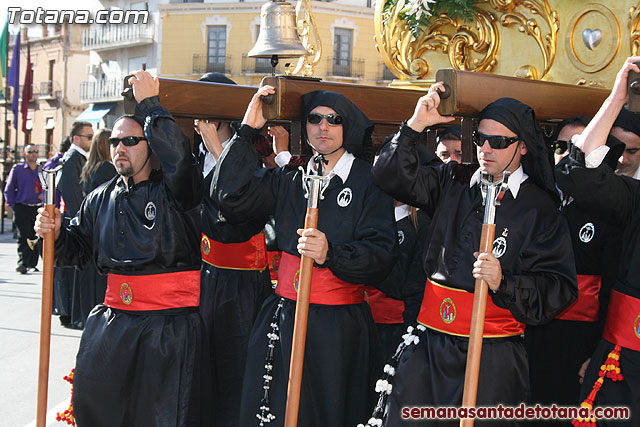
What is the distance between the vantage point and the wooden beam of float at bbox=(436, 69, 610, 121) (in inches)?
147

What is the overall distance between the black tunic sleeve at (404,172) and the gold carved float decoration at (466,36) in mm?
2019

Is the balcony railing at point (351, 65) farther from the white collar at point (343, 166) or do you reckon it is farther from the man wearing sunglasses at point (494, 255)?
the man wearing sunglasses at point (494, 255)

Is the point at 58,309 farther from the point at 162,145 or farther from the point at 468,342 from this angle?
the point at 468,342

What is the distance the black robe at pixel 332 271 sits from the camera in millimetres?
3896

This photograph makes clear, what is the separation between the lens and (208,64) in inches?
1284

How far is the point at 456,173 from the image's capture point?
12.4 feet

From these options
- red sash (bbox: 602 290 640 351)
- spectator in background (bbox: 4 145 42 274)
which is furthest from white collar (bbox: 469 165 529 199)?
spectator in background (bbox: 4 145 42 274)

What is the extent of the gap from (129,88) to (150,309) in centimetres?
118

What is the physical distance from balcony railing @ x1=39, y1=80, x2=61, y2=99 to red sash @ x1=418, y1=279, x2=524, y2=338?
128 feet

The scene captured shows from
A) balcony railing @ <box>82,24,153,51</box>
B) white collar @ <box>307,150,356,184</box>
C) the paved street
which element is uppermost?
balcony railing @ <box>82,24,153,51</box>

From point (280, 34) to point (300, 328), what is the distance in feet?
9.88

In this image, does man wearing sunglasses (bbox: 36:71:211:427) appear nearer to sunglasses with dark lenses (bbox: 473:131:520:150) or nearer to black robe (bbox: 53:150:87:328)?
sunglasses with dark lenses (bbox: 473:131:520:150)

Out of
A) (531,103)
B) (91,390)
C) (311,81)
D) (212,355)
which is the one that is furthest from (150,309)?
(531,103)

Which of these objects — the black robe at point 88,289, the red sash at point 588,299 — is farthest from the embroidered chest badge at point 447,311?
the black robe at point 88,289
